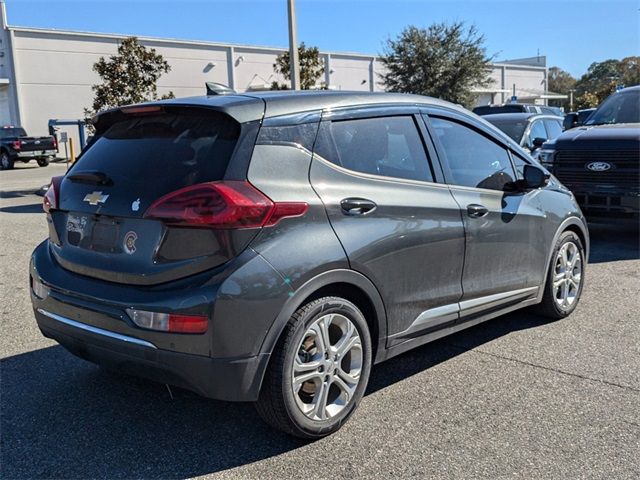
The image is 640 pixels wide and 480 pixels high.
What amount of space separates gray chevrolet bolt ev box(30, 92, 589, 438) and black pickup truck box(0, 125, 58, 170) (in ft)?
86.0

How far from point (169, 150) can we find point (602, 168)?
21.0 feet

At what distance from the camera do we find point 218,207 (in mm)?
2861

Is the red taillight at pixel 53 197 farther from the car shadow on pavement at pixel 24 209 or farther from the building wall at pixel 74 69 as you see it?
the building wall at pixel 74 69

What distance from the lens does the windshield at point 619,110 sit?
915 cm

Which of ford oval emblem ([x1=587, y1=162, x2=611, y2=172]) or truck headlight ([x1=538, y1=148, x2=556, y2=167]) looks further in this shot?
truck headlight ([x1=538, y1=148, x2=556, y2=167])

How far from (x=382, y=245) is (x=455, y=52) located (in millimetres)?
29877

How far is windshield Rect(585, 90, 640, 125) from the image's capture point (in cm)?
915

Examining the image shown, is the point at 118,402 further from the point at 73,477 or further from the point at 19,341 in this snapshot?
the point at 19,341

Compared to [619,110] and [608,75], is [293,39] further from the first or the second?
[608,75]

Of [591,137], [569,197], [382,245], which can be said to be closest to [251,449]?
[382,245]

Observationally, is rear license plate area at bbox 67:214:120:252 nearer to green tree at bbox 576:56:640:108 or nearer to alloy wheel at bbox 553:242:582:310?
alloy wheel at bbox 553:242:582:310

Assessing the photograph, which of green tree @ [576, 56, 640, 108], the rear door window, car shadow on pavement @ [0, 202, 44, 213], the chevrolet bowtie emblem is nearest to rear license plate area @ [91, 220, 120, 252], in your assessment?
the chevrolet bowtie emblem

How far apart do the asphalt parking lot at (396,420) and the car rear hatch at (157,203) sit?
902 millimetres

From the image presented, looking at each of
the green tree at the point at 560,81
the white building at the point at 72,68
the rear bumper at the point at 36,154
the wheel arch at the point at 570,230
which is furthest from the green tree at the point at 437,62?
the green tree at the point at 560,81
